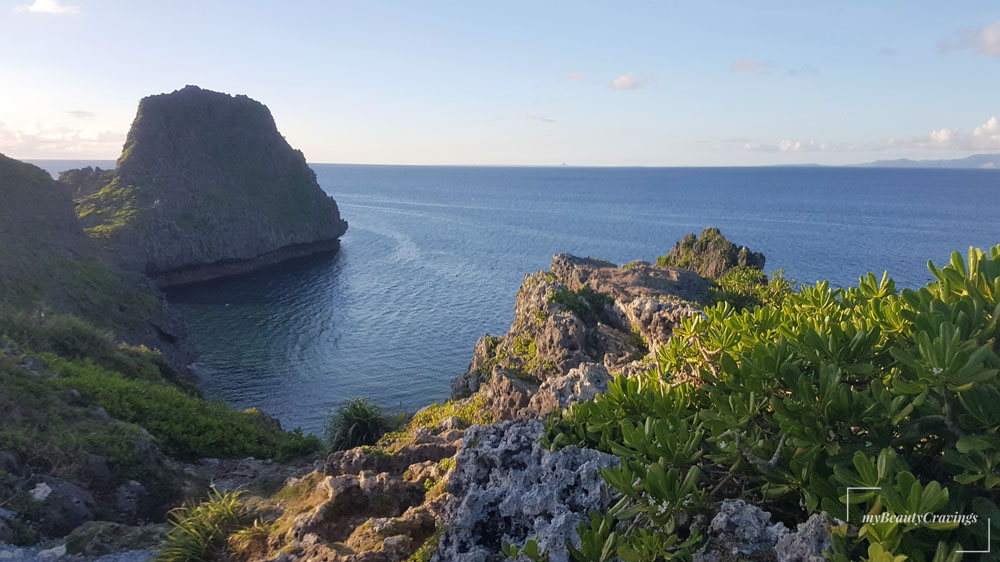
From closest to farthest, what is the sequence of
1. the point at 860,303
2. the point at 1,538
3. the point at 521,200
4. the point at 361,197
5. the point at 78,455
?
the point at 860,303, the point at 1,538, the point at 78,455, the point at 521,200, the point at 361,197

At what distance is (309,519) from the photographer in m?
8.24

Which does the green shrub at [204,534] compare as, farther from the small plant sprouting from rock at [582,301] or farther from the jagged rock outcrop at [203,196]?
the jagged rock outcrop at [203,196]

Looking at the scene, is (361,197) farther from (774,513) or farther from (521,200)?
(774,513)

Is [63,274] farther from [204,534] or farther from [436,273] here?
[204,534]

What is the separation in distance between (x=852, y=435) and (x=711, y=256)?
41.5m

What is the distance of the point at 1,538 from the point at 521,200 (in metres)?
164

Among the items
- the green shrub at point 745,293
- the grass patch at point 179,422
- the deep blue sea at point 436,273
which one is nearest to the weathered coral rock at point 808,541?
the grass patch at point 179,422

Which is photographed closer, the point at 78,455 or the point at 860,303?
the point at 860,303

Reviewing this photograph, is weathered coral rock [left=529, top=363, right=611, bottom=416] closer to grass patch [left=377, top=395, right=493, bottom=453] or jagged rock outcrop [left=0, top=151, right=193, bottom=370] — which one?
grass patch [left=377, top=395, right=493, bottom=453]

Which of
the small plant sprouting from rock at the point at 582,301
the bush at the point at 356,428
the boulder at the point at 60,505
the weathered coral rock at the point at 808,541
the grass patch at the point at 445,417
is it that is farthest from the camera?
the bush at the point at 356,428

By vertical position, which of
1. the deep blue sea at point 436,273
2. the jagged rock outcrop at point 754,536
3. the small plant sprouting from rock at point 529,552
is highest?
the jagged rock outcrop at point 754,536

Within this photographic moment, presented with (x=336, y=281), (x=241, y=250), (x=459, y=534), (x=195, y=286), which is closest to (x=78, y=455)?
(x=459, y=534)

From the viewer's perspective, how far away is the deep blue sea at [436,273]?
135 feet

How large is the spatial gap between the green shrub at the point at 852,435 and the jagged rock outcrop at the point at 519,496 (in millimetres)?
726
